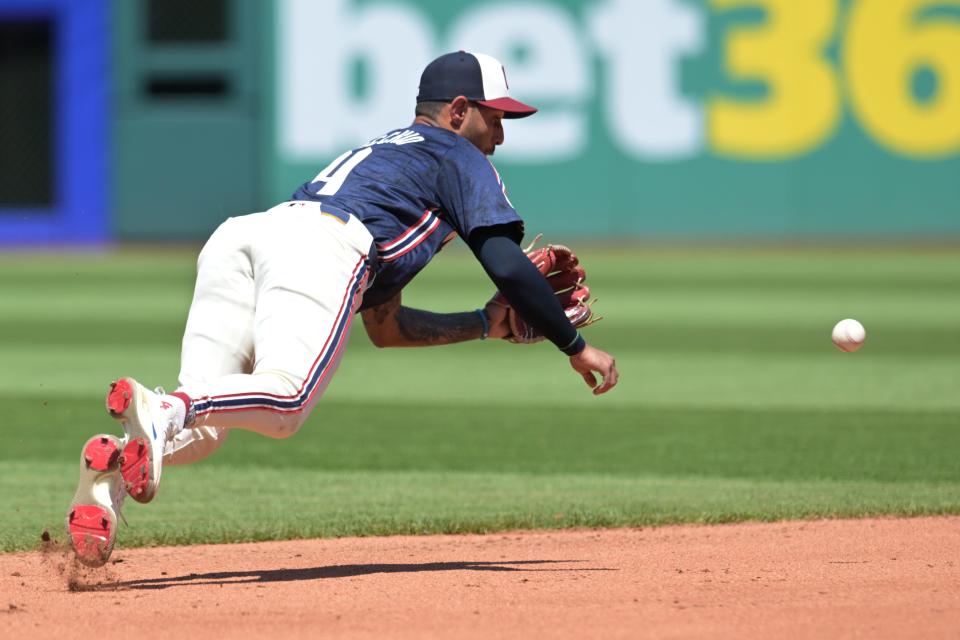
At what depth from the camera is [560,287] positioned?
17.5 ft

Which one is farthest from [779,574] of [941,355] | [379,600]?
[941,355]

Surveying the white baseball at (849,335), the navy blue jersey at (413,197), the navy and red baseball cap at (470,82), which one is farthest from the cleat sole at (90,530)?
the white baseball at (849,335)

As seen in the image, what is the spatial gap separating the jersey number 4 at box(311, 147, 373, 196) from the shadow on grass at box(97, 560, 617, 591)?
1224mm

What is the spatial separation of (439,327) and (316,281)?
95 cm

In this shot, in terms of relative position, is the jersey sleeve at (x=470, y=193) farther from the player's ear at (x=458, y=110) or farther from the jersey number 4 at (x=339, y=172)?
the jersey number 4 at (x=339, y=172)

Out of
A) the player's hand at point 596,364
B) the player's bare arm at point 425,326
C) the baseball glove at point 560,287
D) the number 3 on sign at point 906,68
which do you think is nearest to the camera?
the player's hand at point 596,364

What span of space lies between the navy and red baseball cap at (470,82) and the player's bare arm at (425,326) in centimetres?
76

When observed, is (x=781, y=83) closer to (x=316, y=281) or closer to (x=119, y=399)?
(x=316, y=281)

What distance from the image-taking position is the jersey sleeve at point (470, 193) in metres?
4.68

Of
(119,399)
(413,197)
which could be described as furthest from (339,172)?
(119,399)

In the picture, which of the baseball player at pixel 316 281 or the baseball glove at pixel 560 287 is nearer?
the baseball player at pixel 316 281

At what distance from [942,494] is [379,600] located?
10.3 feet

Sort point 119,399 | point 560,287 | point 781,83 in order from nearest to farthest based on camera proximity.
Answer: point 119,399 → point 560,287 → point 781,83

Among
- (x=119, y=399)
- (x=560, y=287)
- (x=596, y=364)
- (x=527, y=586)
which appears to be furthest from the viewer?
(x=560, y=287)
